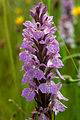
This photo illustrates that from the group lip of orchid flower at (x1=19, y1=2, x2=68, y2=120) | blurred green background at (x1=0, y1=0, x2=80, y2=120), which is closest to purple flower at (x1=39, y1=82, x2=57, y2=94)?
lip of orchid flower at (x1=19, y1=2, x2=68, y2=120)

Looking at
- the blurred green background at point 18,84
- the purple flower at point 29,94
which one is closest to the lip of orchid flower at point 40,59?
the purple flower at point 29,94

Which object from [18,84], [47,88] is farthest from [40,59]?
[18,84]

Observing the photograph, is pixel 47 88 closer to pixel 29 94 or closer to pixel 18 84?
pixel 29 94

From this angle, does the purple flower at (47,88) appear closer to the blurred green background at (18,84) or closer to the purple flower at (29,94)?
the purple flower at (29,94)

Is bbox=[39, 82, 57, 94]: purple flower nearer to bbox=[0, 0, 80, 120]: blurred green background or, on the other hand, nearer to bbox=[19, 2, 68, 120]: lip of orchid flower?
bbox=[19, 2, 68, 120]: lip of orchid flower

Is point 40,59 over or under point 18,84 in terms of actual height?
over

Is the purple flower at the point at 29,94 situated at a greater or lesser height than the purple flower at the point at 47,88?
lesser

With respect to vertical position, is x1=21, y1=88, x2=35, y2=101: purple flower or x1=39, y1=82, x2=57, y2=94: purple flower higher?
x1=39, y1=82, x2=57, y2=94: purple flower

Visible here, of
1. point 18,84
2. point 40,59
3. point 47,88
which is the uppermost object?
point 40,59

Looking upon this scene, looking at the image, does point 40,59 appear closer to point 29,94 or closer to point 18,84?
point 29,94

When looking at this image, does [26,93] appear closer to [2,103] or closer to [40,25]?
[40,25]

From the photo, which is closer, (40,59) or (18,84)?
(40,59)
